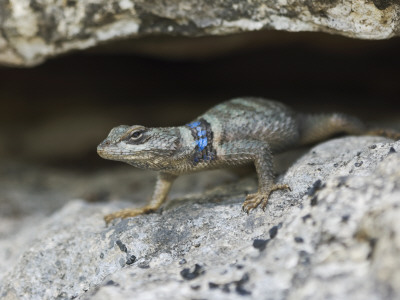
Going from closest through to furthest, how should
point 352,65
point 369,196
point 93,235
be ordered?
point 369,196, point 93,235, point 352,65

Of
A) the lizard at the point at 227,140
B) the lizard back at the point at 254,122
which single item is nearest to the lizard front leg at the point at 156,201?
the lizard at the point at 227,140

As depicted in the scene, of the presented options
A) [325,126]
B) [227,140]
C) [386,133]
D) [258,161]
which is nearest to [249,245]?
[258,161]

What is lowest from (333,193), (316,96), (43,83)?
(43,83)

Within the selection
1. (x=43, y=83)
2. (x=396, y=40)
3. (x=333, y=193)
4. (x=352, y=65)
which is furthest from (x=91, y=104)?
(x=333, y=193)

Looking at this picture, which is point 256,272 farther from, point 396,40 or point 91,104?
point 91,104

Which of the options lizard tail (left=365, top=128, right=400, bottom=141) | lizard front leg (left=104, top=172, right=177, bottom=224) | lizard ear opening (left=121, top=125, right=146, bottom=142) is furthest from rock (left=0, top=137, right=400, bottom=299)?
lizard ear opening (left=121, top=125, right=146, bottom=142)

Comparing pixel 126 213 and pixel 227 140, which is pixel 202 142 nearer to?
pixel 227 140

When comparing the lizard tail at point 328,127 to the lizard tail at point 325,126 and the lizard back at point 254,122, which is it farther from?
the lizard back at point 254,122

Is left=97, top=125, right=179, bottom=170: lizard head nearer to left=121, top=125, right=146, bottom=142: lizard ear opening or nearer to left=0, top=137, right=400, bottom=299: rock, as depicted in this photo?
left=121, top=125, right=146, bottom=142: lizard ear opening
